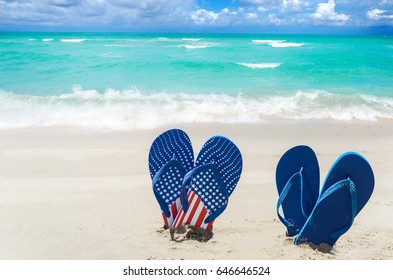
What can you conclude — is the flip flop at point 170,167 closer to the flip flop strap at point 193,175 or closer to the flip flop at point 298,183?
the flip flop strap at point 193,175

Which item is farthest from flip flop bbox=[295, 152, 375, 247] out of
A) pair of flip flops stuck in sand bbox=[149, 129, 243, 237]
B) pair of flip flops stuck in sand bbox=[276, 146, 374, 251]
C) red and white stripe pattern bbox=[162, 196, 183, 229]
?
red and white stripe pattern bbox=[162, 196, 183, 229]

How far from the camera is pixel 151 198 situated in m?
3.43

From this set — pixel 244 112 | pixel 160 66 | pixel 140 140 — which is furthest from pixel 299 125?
pixel 160 66

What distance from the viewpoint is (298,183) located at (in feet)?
8.45

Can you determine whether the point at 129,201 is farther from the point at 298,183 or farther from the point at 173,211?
the point at 298,183

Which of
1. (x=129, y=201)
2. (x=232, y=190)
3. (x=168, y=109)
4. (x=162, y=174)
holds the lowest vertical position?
(x=129, y=201)

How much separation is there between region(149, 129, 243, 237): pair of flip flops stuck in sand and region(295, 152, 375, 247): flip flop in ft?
1.80

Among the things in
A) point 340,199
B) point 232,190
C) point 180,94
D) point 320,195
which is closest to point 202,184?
point 232,190

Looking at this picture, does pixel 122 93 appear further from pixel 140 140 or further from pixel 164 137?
pixel 164 137

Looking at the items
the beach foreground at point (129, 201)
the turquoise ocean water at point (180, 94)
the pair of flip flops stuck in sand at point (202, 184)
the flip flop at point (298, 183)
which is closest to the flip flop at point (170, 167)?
the pair of flip flops stuck in sand at point (202, 184)

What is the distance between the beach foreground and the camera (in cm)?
252

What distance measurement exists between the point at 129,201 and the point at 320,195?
1.64 m

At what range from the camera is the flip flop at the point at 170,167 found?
2.55 metres

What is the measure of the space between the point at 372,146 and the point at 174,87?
5.85 meters
